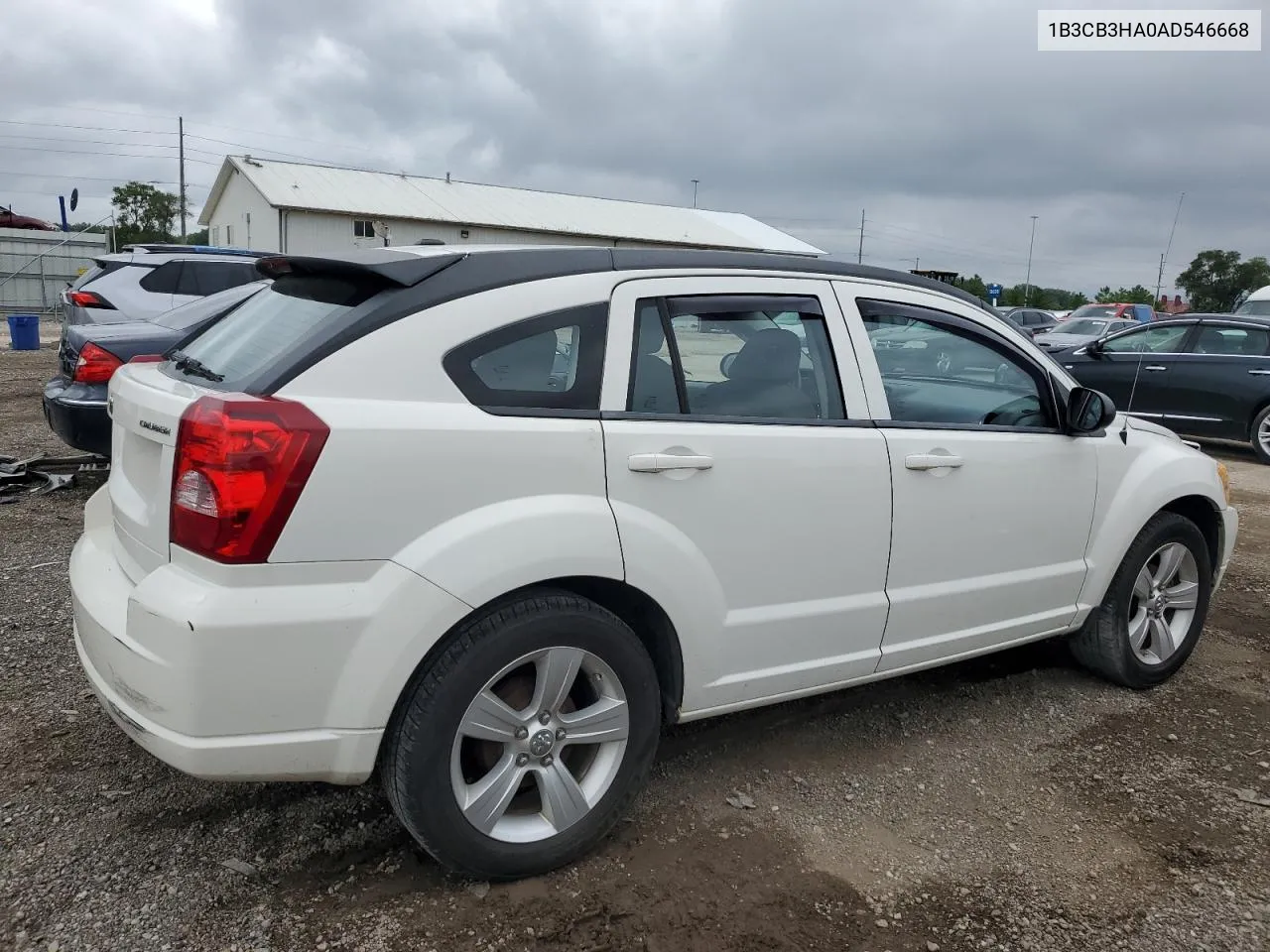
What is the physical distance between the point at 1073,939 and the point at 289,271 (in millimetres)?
2912

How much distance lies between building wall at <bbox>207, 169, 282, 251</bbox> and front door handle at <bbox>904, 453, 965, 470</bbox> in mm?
37472

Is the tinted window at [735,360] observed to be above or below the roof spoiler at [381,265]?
below

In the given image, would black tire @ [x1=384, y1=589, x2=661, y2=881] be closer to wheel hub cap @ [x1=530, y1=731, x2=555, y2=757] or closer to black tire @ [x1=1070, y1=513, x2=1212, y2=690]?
wheel hub cap @ [x1=530, y1=731, x2=555, y2=757]

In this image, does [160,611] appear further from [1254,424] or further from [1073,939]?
[1254,424]

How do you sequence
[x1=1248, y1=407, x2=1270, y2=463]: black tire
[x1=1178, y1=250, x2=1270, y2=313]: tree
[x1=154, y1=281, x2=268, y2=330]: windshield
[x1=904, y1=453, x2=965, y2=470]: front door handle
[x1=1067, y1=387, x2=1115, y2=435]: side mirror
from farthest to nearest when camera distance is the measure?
[x1=1178, y1=250, x2=1270, y2=313]: tree
[x1=1248, y1=407, x2=1270, y2=463]: black tire
[x1=154, y1=281, x2=268, y2=330]: windshield
[x1=1067, y1=387, x2=1115, y2=435]: side mirror
[x1=904, y1=453, x2=965, y2=470]: front door handle

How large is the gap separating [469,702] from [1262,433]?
1172 cm

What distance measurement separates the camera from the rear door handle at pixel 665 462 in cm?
263

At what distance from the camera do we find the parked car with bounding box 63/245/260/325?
7.80 metres

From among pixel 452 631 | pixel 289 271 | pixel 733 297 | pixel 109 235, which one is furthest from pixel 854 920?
pixel 109 235

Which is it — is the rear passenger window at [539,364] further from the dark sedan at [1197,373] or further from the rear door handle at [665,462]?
the dark sedan at [1197,373]

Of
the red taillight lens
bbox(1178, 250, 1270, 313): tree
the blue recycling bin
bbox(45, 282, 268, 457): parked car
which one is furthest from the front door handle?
bbox(1178, 250, 1270, 313): tree

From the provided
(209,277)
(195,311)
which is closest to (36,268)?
(209,277)

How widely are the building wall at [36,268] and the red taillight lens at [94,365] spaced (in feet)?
81.4

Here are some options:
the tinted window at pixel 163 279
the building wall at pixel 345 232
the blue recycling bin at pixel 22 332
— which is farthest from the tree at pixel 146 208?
the tinted window at pixel 163 279
